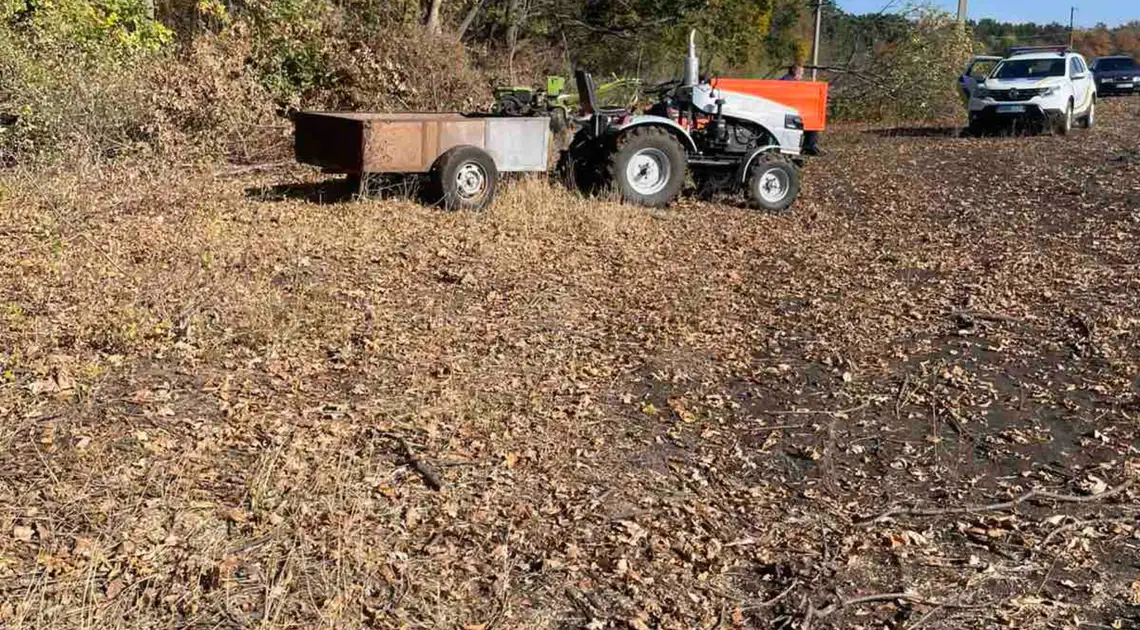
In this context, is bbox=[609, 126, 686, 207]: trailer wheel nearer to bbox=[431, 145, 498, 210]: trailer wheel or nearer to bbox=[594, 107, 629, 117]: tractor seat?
bbox=[594, 107, 629, 117]: tractor seat

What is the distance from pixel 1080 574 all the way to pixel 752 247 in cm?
593

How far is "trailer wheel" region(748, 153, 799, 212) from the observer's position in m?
11.4

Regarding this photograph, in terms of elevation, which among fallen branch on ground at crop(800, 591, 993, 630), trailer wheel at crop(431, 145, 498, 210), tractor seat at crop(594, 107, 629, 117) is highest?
tractor seat at crop(594, 107, 629, 117)

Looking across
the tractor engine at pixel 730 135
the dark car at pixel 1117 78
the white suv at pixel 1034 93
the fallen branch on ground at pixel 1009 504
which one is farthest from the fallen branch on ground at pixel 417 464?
the dark car at pixel 1117 78

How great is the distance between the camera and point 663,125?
1102 centimetres

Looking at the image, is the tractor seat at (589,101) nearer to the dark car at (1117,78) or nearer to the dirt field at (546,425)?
the dirt field at (546,425)

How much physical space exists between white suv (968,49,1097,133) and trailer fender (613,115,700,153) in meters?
10.2

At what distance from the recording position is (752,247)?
379 inches

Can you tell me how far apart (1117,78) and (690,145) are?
28.0 metres

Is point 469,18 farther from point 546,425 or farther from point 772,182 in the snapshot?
point 546,425

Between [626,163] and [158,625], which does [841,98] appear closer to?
[626,163]

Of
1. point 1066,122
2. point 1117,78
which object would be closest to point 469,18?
point 1066,122

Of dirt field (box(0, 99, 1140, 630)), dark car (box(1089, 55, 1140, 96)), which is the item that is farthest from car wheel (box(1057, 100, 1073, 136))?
dark car (box(1089, 55, 1140, 96))

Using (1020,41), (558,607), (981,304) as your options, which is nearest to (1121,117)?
(981,304)
